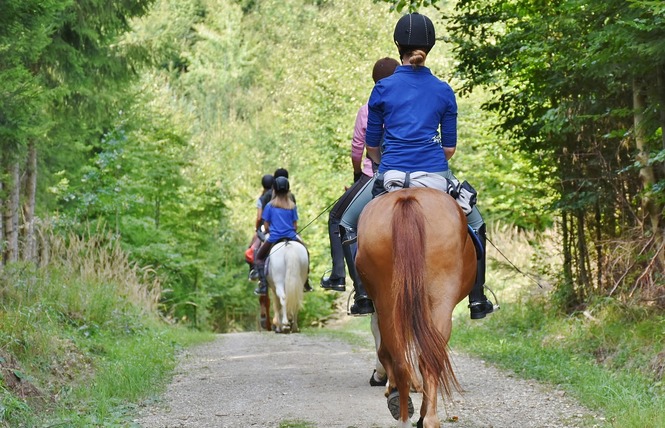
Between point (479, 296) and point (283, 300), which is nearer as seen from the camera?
point (479, 296)

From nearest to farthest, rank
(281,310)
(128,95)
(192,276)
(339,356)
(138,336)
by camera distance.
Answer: (339,356) → (138,336) → (281,310) → (128,95) → (192,276)

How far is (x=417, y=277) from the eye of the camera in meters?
5.68

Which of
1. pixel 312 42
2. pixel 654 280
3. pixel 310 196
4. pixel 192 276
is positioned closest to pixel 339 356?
pixel 654 280

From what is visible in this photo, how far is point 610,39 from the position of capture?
8453mm

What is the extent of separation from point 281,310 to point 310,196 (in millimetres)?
19064

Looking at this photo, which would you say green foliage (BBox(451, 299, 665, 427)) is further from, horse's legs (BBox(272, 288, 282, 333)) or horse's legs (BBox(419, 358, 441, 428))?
horse's legs (BBox(272, 288, 282, 333))

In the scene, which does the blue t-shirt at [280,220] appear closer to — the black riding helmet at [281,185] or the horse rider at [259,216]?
the black riding helmet at [281,185]

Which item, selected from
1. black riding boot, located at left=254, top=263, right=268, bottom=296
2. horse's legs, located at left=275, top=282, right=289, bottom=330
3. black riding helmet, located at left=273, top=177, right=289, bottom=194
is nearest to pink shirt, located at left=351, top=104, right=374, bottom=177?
black riding helmet, located at left=273, top=177, right=289, bottom=194

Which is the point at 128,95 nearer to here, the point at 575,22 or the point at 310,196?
the point at 575,22

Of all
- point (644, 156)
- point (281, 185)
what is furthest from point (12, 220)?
point (644, 156)

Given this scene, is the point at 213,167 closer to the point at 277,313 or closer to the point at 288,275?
the point at 277,313

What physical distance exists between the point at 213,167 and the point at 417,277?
28822 mm

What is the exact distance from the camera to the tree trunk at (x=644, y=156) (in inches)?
379

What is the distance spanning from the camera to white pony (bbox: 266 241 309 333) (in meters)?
17.3
